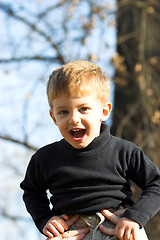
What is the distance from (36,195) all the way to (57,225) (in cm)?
25

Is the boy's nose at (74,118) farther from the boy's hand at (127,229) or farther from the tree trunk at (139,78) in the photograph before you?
the tree trunk at (139,78)

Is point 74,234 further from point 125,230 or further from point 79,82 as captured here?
point 79,82

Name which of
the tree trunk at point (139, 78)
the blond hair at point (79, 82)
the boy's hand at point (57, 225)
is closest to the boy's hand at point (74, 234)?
the boy's hand at point (57, 225)

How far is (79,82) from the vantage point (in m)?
2.30

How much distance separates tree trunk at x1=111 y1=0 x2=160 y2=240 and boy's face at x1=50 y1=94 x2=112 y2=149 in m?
3.83

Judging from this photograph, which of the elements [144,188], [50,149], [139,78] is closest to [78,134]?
[50,149]

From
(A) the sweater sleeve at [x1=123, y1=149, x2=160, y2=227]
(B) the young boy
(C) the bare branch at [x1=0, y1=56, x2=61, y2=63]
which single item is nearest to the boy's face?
(B) the young boy

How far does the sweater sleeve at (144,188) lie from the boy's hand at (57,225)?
12.1 inches

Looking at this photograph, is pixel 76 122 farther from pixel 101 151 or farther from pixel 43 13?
pixel 43 13

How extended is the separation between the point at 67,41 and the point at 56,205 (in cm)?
449

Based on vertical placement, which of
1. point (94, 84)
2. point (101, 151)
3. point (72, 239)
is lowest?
point (72, 239)

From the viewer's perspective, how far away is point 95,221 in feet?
7.69

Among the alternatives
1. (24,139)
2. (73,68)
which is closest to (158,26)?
(24,139)

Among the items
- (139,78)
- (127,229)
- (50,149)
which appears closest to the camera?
(127,229)
